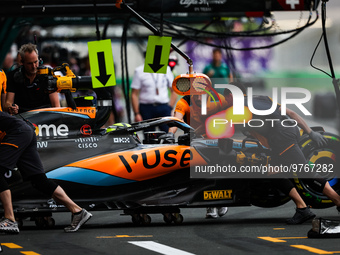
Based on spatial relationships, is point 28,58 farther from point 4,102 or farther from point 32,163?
point 32,163

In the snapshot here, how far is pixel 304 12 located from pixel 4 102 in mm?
4148

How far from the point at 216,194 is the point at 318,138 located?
138cm

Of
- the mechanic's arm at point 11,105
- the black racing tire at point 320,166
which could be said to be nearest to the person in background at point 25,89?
the mechanic's arm at point 11,105

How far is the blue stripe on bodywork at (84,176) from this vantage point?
948 centimetres

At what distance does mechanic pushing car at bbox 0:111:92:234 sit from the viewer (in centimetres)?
870

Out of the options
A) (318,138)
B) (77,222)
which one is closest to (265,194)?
(318,138)

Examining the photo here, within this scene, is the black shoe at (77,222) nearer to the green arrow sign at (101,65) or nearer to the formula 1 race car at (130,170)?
the formula 1 race car at (130,170)

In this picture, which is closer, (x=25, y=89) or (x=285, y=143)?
(x=285, y=143)

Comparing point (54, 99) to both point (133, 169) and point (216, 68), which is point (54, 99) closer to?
point (133, 169)

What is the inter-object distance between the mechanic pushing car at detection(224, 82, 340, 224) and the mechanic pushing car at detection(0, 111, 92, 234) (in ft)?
7.43

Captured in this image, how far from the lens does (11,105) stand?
9.73 m

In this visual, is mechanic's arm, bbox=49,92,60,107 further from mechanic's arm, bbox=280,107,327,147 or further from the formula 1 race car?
mechanic's arm, bbox=280,107,327,147

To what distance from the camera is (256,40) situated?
1575cm

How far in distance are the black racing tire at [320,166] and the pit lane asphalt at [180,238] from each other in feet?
1.06
